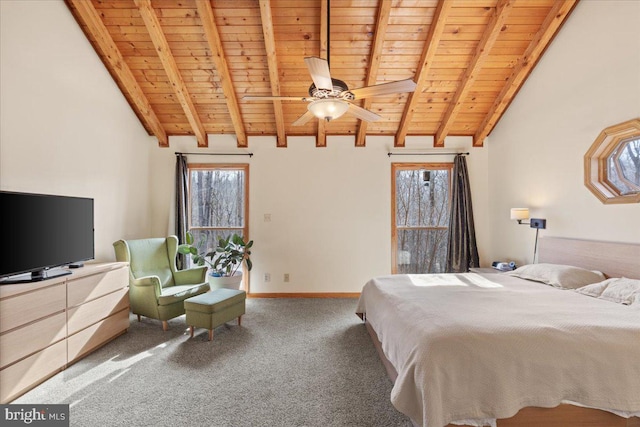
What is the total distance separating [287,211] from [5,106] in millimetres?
3212

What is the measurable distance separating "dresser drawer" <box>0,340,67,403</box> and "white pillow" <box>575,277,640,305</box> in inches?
171

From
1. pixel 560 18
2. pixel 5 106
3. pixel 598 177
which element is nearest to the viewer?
pixel 5 106

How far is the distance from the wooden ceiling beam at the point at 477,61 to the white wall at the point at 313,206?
36.4 inches

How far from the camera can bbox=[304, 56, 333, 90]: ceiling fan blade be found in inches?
77.8

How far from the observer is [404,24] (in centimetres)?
328

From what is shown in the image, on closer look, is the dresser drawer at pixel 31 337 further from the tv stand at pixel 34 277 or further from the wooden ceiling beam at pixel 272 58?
the wooden ceiling beam at pixel 272 58

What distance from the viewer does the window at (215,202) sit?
186 inches

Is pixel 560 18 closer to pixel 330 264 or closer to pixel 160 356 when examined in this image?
pixel 330 264

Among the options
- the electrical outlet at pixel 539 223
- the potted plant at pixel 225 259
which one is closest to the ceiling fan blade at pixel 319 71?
the potted plant at pixel 225 259

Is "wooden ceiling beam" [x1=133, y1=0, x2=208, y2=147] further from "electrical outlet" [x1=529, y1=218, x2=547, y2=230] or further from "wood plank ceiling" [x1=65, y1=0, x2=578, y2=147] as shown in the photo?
"electrical outlet" [x1=529, y1=218, x2=547, y2=230]

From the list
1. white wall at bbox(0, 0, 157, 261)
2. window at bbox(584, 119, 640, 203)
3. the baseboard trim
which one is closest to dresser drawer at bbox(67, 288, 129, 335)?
white wall at bbox(0, 0, 157, 261)

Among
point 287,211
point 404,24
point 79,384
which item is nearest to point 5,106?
point 79,384

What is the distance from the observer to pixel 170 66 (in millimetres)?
3518

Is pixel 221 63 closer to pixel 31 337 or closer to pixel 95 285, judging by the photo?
pixel 95 285
